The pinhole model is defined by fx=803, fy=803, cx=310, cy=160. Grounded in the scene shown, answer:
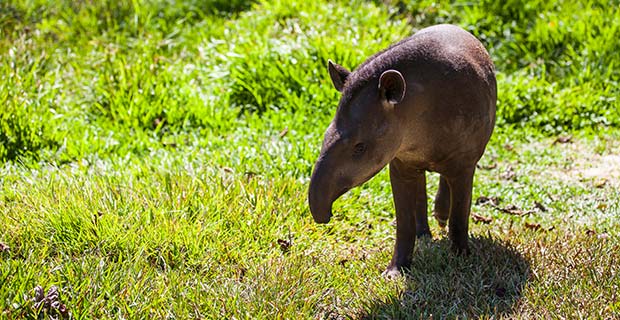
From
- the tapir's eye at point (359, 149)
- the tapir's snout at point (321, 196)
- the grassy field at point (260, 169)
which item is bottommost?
the grassy field at point (260, 169)

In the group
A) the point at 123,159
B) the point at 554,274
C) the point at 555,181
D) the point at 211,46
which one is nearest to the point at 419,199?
the point at 554,274

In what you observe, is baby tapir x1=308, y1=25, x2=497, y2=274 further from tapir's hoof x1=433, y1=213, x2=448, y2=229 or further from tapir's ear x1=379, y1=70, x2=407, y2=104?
tapir's hoof x1=433, y1=213, x2=448, y2=229

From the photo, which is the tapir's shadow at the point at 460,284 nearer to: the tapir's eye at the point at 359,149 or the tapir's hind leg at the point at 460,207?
the tapir's hind leg at the point at 460,207

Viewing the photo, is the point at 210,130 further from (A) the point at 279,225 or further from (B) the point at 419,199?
(B) the point at 419,199

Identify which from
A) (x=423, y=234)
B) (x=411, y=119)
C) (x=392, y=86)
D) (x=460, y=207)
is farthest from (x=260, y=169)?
(x=392, y=86)

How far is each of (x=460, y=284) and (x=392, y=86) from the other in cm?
121

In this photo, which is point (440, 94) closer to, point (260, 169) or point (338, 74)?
point (338, 74)

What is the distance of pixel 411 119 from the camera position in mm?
3865

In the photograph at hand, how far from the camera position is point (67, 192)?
5.14 m

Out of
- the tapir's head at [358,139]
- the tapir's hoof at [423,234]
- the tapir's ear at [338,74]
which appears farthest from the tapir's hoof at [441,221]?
the tapir's ear at [338,74]

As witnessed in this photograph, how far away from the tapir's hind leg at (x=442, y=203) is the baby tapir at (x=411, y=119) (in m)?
0.48

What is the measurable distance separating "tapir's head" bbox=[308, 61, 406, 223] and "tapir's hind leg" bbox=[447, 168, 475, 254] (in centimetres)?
58

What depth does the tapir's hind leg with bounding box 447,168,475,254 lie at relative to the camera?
13.9 feet

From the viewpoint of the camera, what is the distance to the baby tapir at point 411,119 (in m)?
3.71
